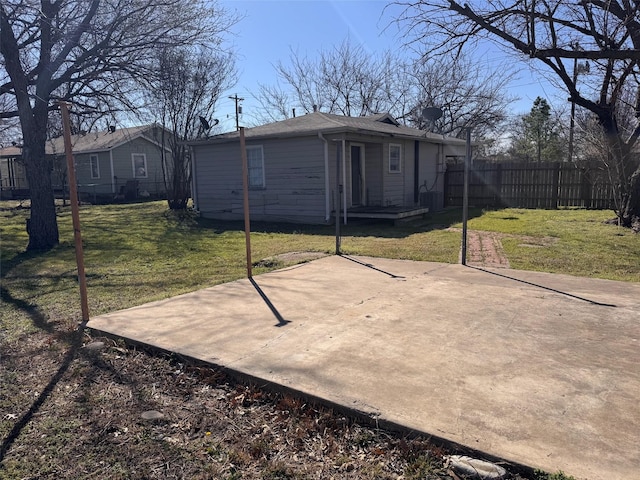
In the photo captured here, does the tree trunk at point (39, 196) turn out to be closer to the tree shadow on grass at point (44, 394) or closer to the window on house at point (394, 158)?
the tree shadow on grass at point (44, 394)

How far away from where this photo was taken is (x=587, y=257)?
7.57 m

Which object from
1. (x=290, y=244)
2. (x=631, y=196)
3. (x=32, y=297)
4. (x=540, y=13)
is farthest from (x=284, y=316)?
(x=631, y=196)

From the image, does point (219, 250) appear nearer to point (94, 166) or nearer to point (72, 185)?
point (72, 185)

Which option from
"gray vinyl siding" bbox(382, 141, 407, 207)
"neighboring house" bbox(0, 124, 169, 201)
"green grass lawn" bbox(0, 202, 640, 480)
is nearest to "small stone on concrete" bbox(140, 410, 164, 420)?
"green grass lawn" bbox(0, 202, 640, 480)

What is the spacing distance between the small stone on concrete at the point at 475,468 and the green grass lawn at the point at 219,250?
13.8ft

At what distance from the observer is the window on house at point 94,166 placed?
2725cm

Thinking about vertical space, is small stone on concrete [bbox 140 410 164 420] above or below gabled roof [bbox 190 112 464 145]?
below

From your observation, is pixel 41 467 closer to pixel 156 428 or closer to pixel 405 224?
pixel 156 428

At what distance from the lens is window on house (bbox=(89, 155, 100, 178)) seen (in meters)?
27.2

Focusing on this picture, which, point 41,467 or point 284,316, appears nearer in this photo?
point 41,467

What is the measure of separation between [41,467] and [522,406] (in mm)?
2655

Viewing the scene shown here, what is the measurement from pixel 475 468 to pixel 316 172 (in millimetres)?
11284

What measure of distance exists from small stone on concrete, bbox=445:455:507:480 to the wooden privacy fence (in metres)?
15.3

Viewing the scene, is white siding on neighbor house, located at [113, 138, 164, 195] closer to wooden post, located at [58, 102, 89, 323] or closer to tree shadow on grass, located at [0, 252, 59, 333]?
tree shadow on grass, located at [0, 252, 59, 333]
